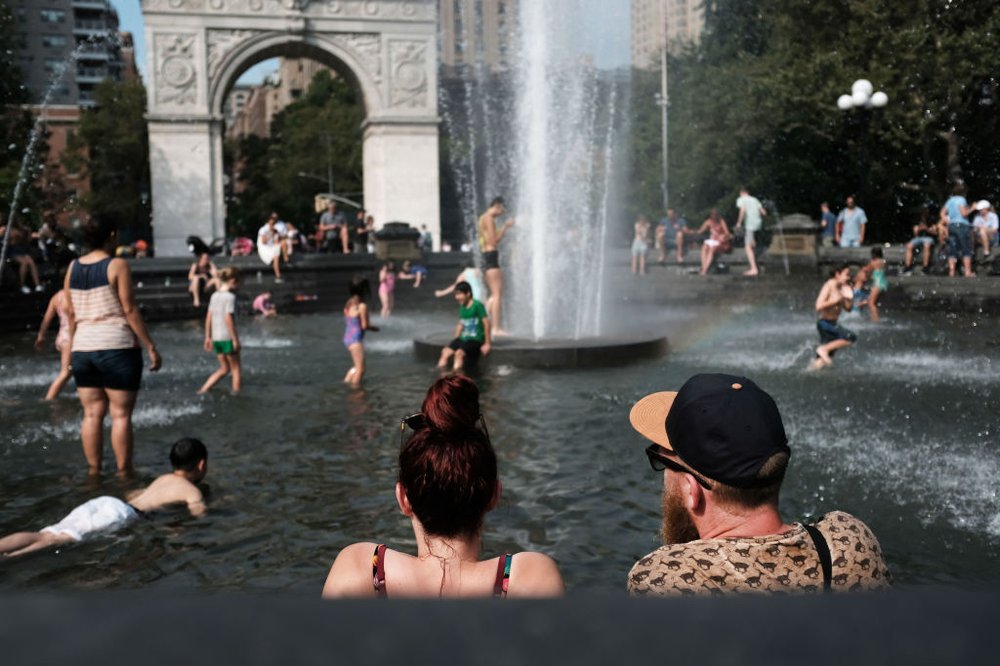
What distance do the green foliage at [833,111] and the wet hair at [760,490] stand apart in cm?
2059

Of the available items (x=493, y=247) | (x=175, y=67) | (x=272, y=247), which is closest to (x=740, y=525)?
(x=493, y=247)

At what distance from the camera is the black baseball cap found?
93.5 inches

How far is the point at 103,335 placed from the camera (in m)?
6.80

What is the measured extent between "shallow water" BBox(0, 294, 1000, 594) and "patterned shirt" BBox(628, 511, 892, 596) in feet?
8.22

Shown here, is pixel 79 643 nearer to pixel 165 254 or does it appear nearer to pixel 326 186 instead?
pixel 165 254

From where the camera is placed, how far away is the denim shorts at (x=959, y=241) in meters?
18.8

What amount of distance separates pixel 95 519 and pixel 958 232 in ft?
56.0

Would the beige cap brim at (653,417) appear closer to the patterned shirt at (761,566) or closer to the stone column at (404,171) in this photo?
the patterned shirt at (761,566)

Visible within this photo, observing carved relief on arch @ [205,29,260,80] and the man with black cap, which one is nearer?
the man with black cap

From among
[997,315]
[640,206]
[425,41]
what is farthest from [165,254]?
[997,315]

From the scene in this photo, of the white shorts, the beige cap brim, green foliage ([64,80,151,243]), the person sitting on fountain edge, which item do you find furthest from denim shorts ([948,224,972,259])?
green foliage ([64,80,151,243])

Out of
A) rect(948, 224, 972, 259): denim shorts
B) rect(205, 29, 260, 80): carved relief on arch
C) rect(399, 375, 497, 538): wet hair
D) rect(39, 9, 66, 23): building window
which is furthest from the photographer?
rect(39, 9, 66, 23): building window

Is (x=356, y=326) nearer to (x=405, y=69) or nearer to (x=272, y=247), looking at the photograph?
(x=272, y=247)

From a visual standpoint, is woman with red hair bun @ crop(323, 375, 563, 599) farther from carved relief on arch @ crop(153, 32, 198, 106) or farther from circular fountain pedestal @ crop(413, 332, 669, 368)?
carved relief on arch @ crop(153, 32, 198, 106)
